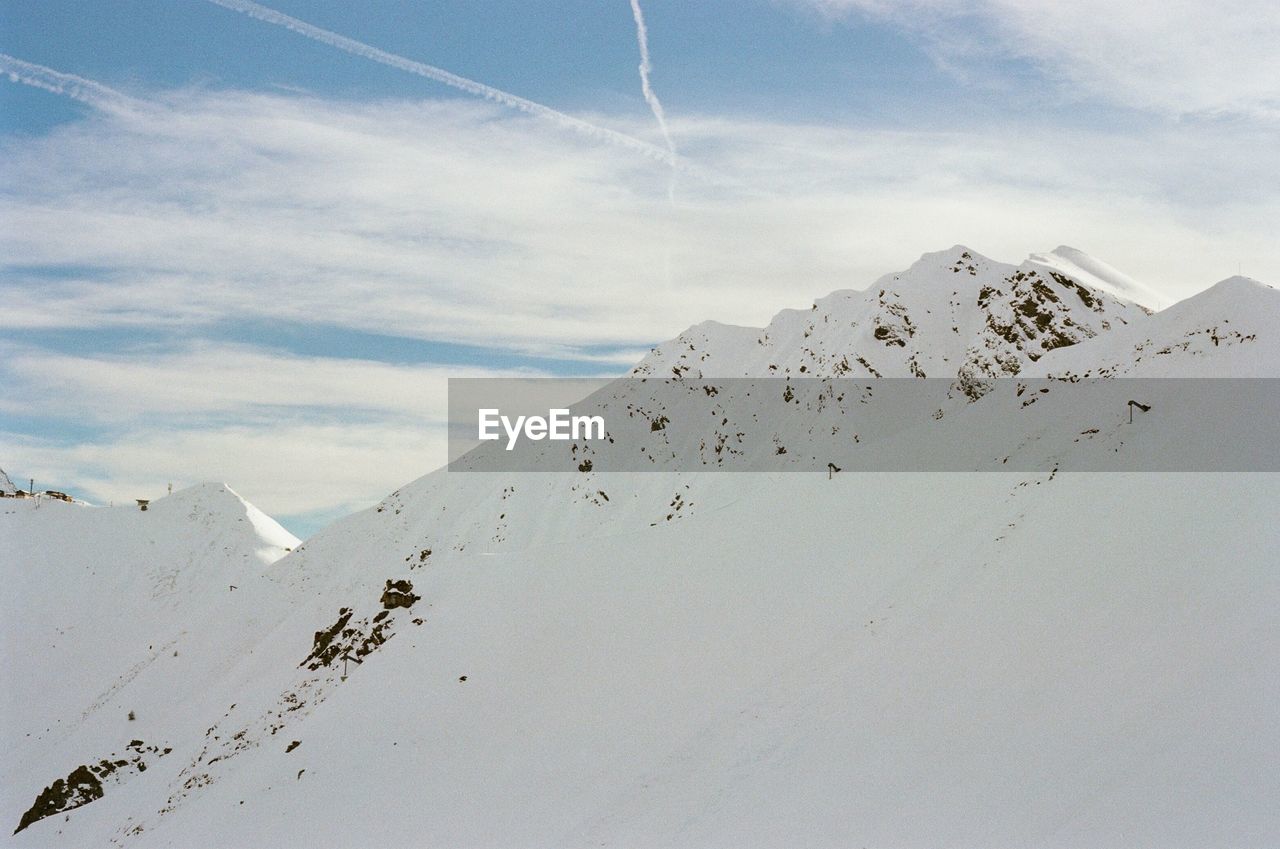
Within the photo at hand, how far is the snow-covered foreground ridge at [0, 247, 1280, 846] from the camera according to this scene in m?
22.6

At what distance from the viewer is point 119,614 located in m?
114

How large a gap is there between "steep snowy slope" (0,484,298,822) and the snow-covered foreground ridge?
47.2 feet

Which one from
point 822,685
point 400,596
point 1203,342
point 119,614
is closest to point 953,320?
point 1203,342

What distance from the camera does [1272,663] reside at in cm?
2272

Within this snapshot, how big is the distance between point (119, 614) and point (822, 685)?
104 m

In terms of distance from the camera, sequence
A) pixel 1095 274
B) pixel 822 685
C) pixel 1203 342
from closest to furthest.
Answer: pixel 822 685 → pixel 1203 342 → pixel 1095 274

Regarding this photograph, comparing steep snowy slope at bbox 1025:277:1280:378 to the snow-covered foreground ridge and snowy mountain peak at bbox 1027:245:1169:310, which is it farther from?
snowy mountain peak at bbox 1027:245:1169:310

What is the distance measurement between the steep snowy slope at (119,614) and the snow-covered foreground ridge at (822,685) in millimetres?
14383

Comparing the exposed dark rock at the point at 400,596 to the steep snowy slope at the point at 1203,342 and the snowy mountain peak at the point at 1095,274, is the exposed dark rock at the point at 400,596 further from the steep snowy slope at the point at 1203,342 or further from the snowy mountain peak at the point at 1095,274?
the snowy mountain peak at the point at 1095,274

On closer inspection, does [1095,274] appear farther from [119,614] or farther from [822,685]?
[119,614]

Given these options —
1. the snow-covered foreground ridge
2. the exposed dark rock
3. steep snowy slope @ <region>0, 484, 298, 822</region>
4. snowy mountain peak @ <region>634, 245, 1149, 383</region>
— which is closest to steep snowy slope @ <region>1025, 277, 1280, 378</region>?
the snow-covered foreground ridge

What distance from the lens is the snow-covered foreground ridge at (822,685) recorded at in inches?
890

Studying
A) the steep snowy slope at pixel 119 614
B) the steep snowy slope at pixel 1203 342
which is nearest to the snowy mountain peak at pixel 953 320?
the steep snowy slope at pixel 1203 342

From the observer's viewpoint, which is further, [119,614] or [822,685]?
[119,614]
